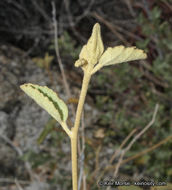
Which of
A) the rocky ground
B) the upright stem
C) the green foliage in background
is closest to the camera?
the upright stem

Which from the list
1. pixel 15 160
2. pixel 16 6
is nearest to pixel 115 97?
pixel 15 160

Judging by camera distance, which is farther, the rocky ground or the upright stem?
the rocky ground

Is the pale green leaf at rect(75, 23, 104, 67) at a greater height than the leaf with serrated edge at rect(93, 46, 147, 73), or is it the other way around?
the pale green leaf at rect(75, 23, 104, 67)

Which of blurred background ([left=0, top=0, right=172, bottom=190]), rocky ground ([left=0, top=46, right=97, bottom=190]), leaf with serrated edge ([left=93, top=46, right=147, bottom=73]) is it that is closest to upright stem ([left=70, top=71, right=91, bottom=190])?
leaf with serrated edge ([left=93, top=46, right=147, bottom=73])

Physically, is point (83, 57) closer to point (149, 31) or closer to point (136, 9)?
point (149, 31)

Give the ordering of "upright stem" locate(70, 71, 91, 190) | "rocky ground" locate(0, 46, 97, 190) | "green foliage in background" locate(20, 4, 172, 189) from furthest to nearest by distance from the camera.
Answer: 1. "rocky ground" locate(0, 46, 97, 190)
2. "green foliage in background" locate(20, 4, 172, 189)
3. "upright stem" locate(70, 71, 91, 190)

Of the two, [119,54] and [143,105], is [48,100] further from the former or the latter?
[143,105]

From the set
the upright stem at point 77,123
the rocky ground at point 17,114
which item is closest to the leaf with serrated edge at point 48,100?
the upright stem at point 77,123

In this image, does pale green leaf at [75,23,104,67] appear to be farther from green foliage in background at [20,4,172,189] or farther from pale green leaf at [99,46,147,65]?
green foliage in background at [20,4,172,189]

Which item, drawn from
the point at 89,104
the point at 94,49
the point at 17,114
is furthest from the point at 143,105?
the point at 94,49
